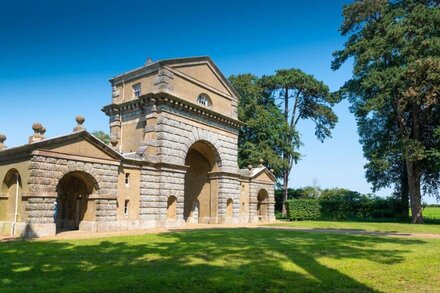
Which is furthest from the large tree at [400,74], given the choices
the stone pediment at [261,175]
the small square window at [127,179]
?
the small square window at [127,179]

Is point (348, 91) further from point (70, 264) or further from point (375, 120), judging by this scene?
point (70, 264)

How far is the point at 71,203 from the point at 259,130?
27040mm

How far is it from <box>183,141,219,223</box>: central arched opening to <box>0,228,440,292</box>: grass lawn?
16.6 meters

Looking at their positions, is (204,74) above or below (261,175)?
above

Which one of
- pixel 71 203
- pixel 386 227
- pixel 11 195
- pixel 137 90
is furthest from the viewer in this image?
pixel 137 90

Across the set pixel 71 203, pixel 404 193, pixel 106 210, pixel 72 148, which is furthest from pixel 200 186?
pixel 404 193

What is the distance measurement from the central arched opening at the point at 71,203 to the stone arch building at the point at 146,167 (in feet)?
0.20

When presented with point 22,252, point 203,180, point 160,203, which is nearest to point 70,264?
point 22,252

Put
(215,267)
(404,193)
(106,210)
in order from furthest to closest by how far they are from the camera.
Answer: (404,193)
(106,210)
(215,267)

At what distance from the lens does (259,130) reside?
45375 mm

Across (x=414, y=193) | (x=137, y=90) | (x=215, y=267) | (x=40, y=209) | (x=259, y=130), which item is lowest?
(x=215, y=267)

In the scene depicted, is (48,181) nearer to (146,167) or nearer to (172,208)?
(146,167)

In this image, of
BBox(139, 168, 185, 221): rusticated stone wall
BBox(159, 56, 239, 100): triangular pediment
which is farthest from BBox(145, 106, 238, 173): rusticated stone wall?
BBox(159, 56, 239, 100): triangular pediment

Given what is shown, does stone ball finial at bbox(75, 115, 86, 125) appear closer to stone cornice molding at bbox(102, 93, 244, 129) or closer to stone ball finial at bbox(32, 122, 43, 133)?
stone ball finial at bbox(32, 122, 43, 133)
